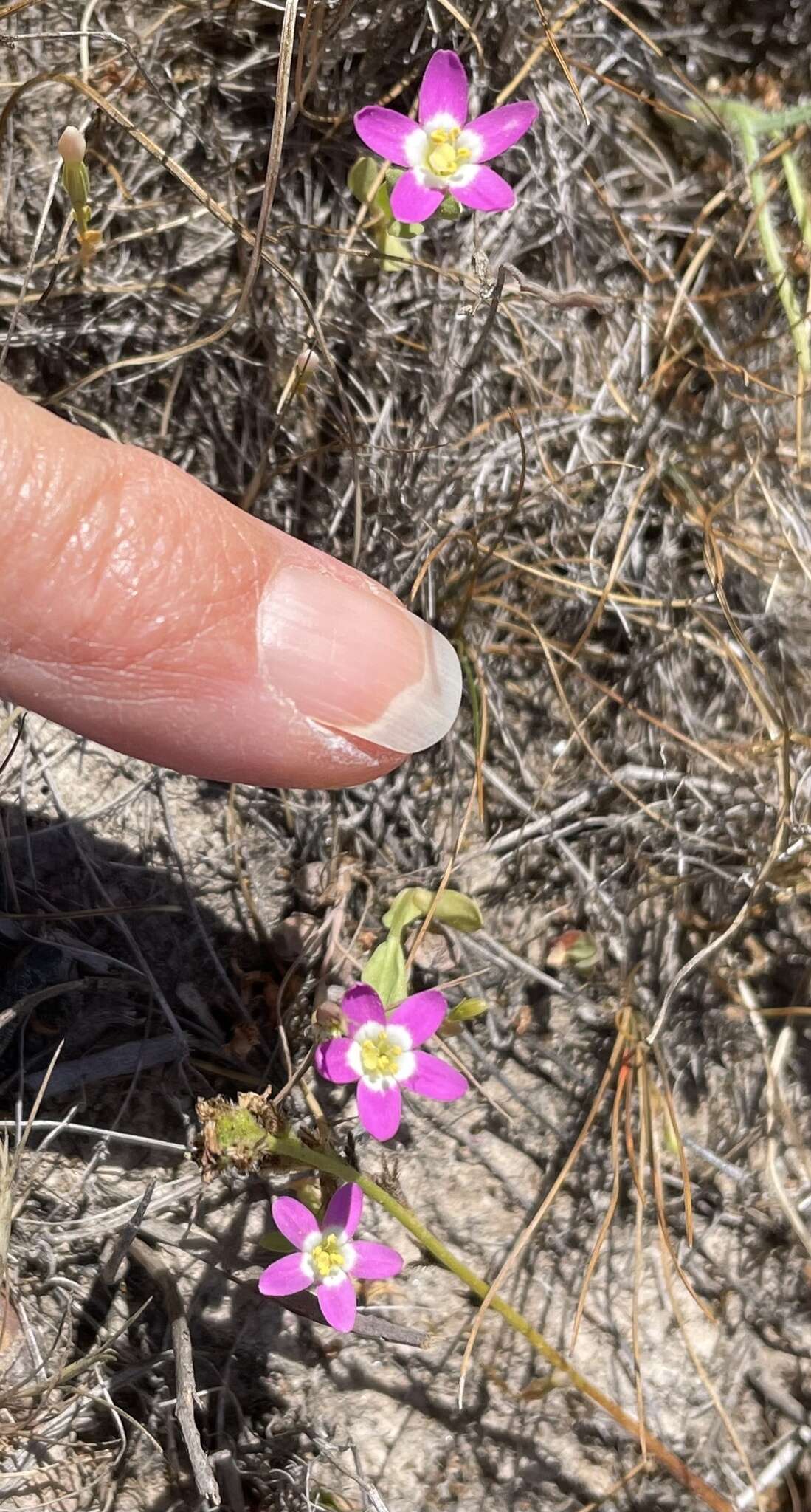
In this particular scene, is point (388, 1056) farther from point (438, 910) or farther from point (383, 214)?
point (383, 214)

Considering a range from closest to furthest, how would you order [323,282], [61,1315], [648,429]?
[61,1315] → [323,282] → [648,429]

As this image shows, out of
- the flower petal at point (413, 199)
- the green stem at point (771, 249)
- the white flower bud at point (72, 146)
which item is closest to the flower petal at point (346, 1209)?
the flower petal at point (413, 199)

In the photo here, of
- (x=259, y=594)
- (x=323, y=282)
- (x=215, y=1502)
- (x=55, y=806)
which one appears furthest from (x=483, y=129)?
(x=215, y=1502)

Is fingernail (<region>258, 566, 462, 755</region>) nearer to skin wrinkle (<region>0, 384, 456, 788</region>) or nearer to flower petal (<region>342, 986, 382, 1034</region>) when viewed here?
skin wrinkle (<region>0, 384, 456, 788</region>)

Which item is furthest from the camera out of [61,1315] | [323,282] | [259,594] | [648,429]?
[648,429]

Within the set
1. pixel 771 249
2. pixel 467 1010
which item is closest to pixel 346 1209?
pixel 467 1010

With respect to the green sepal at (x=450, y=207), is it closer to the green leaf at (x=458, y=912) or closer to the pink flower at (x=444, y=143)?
the pink flower at (x=444, y=143)

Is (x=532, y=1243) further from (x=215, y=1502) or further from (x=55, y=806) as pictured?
(x=55, y=806)
